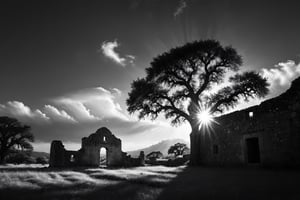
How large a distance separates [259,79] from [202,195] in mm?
17350

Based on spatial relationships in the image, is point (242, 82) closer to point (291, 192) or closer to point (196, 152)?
point (196, 152)

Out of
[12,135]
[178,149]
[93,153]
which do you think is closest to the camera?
[93,153]

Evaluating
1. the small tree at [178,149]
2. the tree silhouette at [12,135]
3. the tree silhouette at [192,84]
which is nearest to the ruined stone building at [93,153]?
the tree silhouette at [192,84]

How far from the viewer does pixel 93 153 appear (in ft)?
80.8

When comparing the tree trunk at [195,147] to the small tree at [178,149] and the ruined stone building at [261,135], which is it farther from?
the small tree at [178,149]

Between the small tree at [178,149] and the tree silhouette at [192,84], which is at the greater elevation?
the tree silhouette at [192,84]

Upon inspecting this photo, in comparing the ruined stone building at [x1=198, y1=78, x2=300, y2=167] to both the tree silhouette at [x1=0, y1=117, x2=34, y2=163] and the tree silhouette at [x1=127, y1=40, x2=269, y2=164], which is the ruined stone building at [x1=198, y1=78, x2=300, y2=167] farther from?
the tree silhouette at [x1=0, y1=117, x2=34, y2=163]

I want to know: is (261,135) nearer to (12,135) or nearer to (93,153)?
(93,153)

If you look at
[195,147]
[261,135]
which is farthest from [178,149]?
[261,135]

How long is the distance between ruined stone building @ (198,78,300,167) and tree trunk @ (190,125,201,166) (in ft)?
2.55

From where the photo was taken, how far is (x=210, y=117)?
19891 millimetres

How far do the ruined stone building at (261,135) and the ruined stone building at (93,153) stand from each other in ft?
38.0

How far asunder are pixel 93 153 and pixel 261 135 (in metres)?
18.3

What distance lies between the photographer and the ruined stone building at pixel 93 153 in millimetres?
22766
